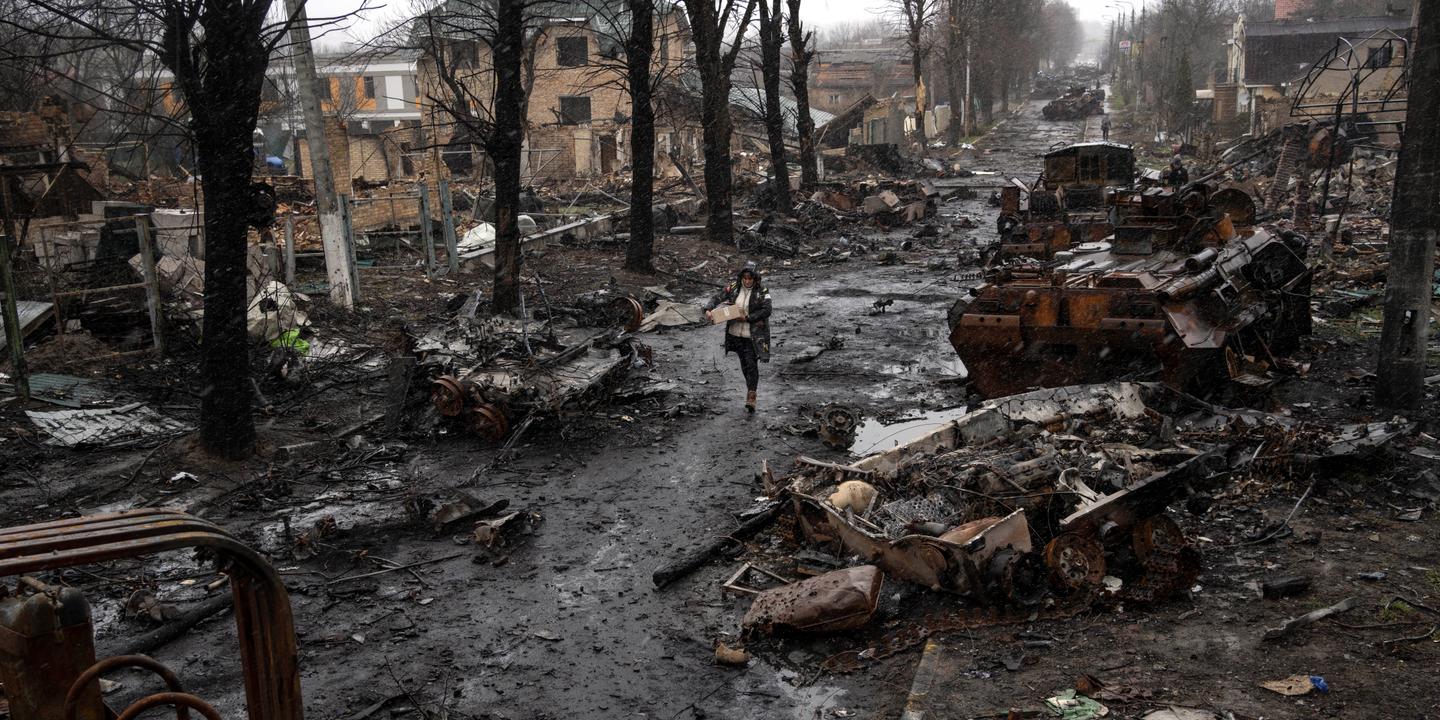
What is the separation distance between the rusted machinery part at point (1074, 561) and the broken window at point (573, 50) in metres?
40.1

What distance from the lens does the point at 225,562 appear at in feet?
9.30

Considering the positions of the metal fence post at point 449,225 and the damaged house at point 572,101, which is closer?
the metal fence post at point 449,225

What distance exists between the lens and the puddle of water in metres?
9.23

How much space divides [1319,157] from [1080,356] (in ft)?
74.6

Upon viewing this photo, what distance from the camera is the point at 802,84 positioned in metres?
28.7

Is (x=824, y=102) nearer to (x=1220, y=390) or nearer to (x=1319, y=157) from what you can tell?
(x=1319, y=157)

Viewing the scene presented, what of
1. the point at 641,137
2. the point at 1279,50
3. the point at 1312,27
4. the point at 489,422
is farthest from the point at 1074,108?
the point at 489,422

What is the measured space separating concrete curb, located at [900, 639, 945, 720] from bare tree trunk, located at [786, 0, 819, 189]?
22.0m

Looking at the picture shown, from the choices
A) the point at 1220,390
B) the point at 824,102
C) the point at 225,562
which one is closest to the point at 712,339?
the point at 1220,390

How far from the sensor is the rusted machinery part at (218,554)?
2.55 metres

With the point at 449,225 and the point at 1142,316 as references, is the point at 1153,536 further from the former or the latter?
the point at 449,225

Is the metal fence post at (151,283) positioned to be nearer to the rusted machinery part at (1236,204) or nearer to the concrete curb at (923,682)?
the concrete curb at (923,682)

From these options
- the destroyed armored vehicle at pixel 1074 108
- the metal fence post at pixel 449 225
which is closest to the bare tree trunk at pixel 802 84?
the metal fence post at pixel 449 225

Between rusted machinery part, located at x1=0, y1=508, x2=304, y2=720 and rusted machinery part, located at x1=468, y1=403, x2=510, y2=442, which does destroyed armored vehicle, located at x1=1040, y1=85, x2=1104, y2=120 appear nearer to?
rusted machinery part, located at x1=468, y1=403, x2=510, y2=442
